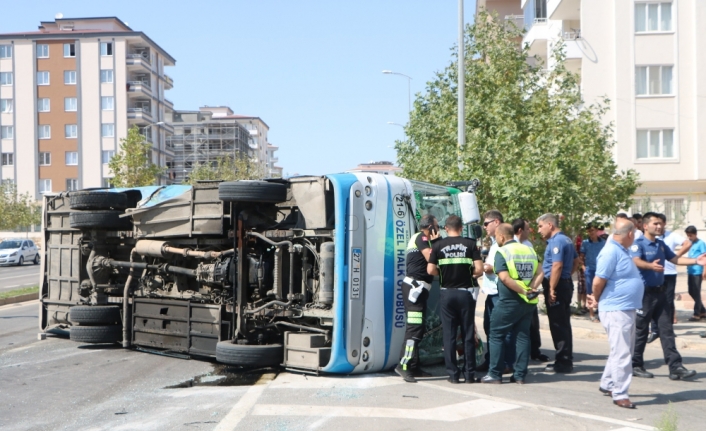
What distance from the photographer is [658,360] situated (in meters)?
10.8

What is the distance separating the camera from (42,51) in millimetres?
75438

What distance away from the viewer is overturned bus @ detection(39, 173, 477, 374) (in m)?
8.91

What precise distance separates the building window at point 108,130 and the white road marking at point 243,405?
70.1m

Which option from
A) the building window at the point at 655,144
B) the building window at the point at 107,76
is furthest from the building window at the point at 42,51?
the building window at the point at 655,144

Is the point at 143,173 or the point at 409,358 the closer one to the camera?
the point at 409,358

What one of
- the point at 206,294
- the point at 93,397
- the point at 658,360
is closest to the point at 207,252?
the point at 206,294

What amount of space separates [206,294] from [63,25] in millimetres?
75529

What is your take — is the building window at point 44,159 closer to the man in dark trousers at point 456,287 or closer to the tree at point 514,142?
the tree at point 514,142

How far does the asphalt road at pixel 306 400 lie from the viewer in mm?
6973

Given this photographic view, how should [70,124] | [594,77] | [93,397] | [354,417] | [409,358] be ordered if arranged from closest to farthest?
[354,417] → [93,397] → [409,358] → [594,77] → [70,124]

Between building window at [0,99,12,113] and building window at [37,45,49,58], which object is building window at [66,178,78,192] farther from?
building window at [37,45,49,58]

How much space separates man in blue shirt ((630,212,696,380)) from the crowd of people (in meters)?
0.01

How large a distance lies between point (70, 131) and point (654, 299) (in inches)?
2879

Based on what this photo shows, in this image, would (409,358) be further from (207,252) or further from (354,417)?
(207,252)
